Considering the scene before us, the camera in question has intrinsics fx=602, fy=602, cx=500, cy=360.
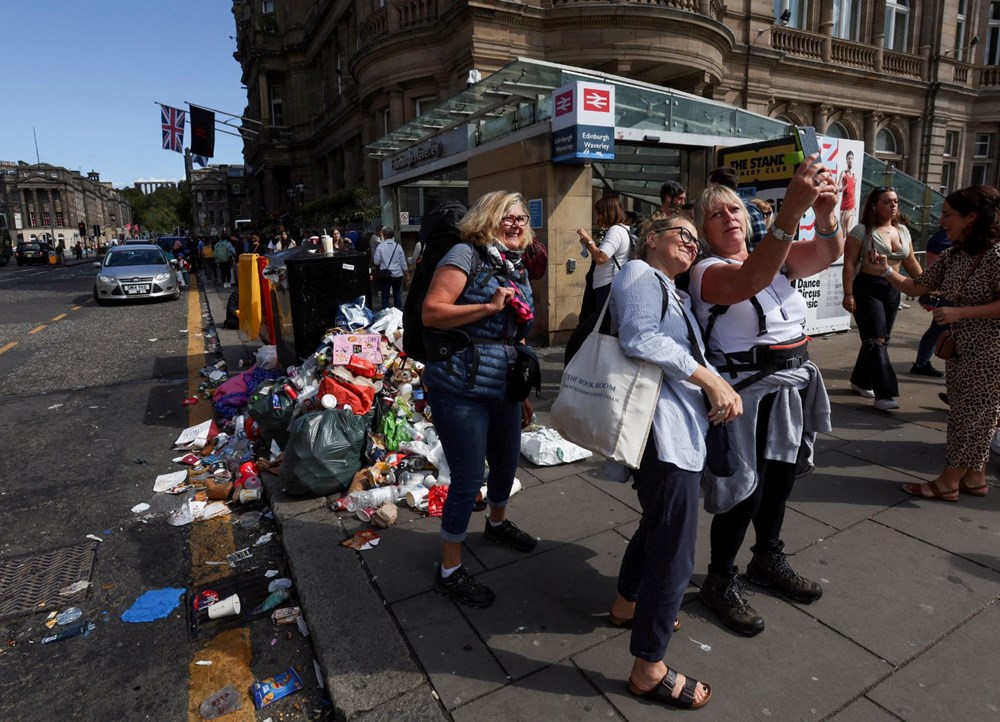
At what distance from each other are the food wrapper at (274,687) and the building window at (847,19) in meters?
27.5

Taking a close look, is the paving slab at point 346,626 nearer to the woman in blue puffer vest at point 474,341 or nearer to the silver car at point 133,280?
the woman in blue puffer vest at point 474,341

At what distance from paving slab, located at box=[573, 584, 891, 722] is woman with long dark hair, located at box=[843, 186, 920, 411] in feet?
Result: 11.6

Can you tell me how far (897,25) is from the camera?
23922 millimetres

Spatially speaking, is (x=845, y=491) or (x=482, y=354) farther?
(x=845, y=491)

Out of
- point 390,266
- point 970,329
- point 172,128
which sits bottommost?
point 970,329

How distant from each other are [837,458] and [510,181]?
600 cm

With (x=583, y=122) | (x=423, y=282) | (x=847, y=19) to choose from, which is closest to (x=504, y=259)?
(x=423, y=282)

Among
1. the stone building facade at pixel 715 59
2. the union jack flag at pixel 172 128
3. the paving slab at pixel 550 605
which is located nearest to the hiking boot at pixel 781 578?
the paving slab at pixel 550 605

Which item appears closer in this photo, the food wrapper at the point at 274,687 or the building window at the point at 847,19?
the food wrapper at the point at 274,687

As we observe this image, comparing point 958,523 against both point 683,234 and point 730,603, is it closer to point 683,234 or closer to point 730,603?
point 730,603

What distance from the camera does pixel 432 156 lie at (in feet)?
39.0

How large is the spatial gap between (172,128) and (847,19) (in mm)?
29001

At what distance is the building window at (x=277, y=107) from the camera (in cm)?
3697

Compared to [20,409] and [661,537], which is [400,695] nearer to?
[661,537]
